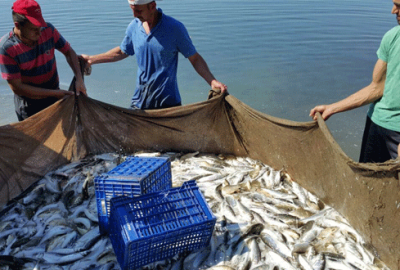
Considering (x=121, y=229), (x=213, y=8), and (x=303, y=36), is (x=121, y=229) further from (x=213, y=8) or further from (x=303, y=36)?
(x=213, y=8)

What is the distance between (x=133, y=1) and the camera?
408cm

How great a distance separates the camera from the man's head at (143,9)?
A: 4.10 meters

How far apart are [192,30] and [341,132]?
858 cm

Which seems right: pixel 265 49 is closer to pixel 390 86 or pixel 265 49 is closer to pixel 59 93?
pixel 59 93

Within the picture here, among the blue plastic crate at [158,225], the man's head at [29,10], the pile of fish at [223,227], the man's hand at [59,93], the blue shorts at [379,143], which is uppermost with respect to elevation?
the man's head at [29,10]

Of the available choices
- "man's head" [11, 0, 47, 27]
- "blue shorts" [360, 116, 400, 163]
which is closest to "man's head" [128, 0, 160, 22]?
"man's head" [11, 0, 47, 27]

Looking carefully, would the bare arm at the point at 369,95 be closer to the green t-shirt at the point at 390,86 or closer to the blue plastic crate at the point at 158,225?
the green t-shirt at the point at 390,86

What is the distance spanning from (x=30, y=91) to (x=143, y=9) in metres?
1.51

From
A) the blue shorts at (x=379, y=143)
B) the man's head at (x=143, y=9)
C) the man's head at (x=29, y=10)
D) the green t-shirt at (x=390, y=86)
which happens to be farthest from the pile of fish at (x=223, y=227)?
the man's head at (x=143, y=9)

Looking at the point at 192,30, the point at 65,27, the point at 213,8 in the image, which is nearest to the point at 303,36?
the point at 192,30

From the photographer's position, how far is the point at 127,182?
11.6 feet

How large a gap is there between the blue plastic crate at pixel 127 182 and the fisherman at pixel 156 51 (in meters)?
1.15

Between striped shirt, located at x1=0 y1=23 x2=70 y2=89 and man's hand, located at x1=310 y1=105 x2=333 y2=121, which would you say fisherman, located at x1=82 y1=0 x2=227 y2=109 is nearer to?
striped shirt, located at x1=0 y1=23 x2=70 y2=89

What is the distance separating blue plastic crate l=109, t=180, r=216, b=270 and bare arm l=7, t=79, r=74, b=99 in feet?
5.93
